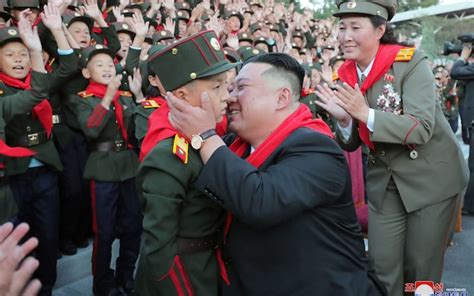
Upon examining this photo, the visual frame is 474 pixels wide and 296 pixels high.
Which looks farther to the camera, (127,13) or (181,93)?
(127,13)

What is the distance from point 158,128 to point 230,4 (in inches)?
365

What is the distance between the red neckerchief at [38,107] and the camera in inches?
129

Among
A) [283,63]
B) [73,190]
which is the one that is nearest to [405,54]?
[283,63]

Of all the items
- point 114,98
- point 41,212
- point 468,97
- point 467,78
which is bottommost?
point 468,97

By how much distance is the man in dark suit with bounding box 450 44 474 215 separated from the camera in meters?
5.72

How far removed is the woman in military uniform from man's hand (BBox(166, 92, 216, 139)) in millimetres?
1001

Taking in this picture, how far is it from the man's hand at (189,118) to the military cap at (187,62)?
5.2 inches

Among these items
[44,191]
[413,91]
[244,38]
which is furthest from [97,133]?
[244,38]

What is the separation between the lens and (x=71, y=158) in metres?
4.04

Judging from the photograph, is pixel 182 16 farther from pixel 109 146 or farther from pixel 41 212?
pixel 41 212

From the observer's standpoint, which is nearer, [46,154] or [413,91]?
[413,91]

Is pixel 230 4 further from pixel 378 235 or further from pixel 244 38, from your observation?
pixel 378 235

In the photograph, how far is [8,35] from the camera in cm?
327

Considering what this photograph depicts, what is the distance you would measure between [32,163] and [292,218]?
2.38 meters
